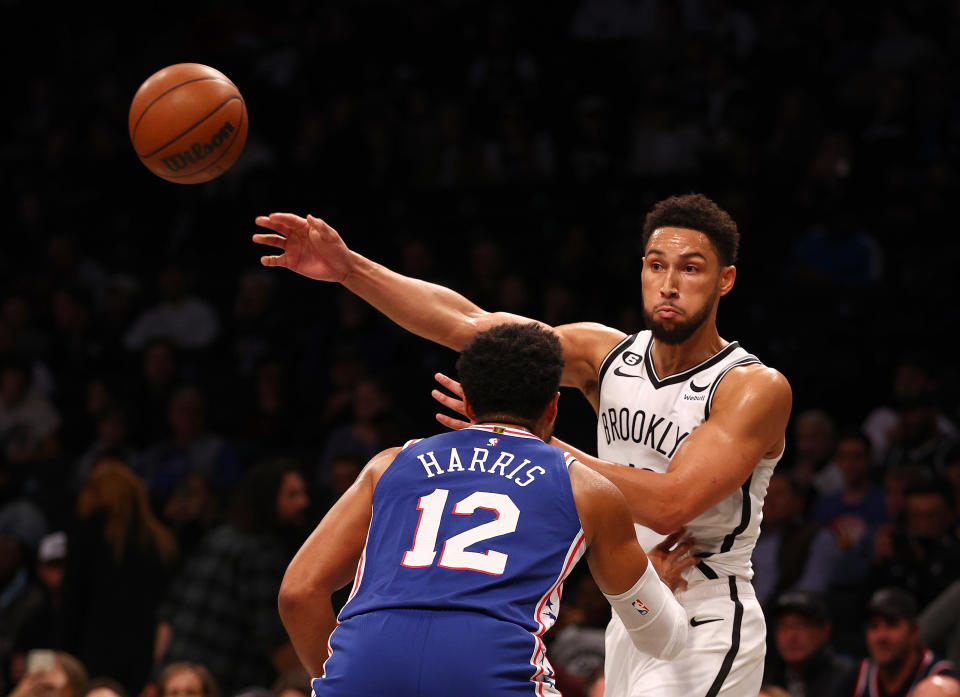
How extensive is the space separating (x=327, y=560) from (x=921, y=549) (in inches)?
207

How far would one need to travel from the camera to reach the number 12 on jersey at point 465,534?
354 cm

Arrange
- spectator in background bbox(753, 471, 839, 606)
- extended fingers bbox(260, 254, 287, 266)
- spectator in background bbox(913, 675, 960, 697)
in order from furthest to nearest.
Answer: spectator in background bbox(753, 471, 839, 606) → spectator in background bbox(913, 675, 960, 697) → extended fingers bbox(260, 254, 287, 266)

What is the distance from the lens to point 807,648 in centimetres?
748

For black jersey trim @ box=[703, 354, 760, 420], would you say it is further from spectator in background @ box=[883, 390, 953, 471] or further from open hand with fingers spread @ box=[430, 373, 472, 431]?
spectator in background @ box=[883, 390, 953, 471]

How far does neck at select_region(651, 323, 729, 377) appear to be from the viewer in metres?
4.93

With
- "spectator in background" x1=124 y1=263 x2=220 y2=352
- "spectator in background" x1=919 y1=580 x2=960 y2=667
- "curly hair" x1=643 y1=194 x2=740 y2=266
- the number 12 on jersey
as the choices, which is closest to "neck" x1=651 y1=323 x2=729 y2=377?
"curly hair" x1=643 y1=194 x2=740 y2=266

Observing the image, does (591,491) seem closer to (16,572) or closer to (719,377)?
(719,377)

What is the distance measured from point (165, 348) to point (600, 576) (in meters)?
8.49

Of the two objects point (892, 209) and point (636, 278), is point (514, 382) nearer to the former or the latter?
point (636, 278)

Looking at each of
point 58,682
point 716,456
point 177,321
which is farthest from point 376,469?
point 177,321

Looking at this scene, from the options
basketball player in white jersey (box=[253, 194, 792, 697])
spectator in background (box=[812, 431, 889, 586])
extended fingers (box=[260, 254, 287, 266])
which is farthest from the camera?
spectator in background (box=[812, 431, 889, 586])

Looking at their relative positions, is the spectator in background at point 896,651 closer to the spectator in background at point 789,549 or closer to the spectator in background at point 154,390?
the spectator in background at point 789,549

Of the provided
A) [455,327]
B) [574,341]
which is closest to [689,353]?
[574,341]

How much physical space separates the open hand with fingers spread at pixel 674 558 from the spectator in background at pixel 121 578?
495 cm
